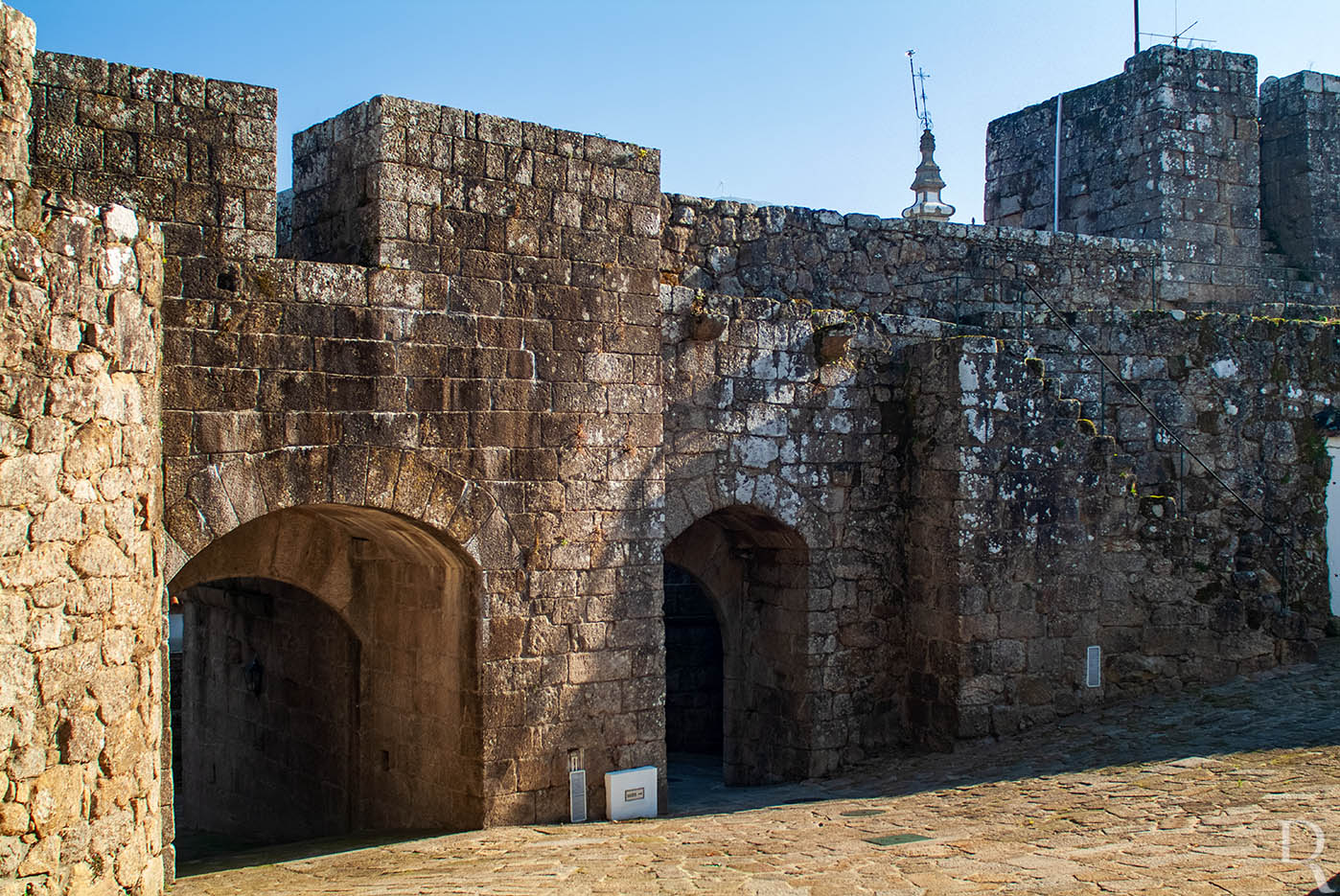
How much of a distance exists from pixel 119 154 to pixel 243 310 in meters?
0.92

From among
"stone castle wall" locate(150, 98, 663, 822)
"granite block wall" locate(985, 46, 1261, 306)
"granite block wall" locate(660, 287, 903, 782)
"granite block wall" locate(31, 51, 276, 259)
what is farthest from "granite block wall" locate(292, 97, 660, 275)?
"granite block wall" locate(985, 46, 1261, 306)

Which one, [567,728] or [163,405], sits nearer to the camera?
[163,405]

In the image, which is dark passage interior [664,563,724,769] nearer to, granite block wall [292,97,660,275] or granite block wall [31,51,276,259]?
granite block wall [292,97,660,275]

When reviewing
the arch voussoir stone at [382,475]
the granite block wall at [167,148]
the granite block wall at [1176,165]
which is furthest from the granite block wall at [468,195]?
the granite block wall at [1176,165]

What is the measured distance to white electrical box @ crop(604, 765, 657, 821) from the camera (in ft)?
26.6

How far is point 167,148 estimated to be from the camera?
6.63 meters

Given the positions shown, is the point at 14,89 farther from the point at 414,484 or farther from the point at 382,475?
the point at 414,484

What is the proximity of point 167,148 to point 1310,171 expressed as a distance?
11886 millimetres

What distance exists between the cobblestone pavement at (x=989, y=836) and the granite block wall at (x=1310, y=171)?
633 centimetres

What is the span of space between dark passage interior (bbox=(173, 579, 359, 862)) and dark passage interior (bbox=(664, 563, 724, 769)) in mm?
4034

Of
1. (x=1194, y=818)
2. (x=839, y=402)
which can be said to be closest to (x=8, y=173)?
(x=839, y=402)

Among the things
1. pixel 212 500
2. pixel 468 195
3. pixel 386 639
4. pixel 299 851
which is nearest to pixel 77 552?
pixel 212 500

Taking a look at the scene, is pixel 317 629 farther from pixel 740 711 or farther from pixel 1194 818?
pixel 1194 818

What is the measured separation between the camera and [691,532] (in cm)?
1040
